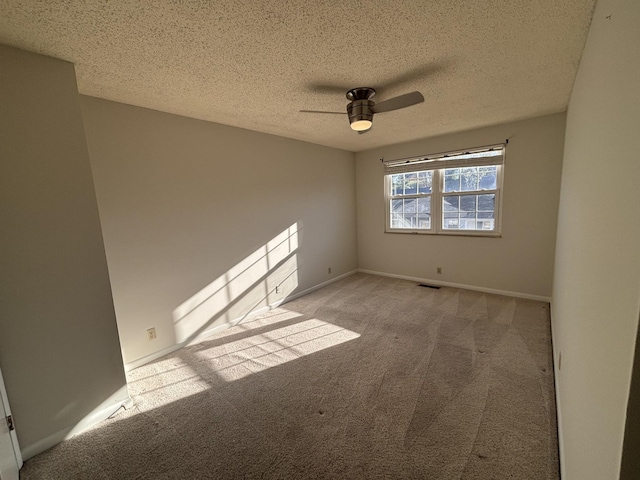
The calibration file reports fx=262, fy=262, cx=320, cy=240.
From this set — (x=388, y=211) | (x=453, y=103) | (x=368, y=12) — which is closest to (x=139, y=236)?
(x=368, y=12)

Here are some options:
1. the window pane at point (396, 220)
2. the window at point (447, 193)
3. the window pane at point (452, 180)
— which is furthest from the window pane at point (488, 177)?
the window pane at point (396, 220)

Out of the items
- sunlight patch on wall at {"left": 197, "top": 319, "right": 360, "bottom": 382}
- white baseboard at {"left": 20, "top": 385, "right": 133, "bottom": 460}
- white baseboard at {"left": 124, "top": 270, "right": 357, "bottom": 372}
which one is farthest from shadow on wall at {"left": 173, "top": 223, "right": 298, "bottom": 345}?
white baseboard at {"left": 20, "top": 385, "right": 133, "bottom": 460}

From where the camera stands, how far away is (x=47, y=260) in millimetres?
1598

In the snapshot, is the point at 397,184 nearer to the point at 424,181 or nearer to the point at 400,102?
the point at 424,181

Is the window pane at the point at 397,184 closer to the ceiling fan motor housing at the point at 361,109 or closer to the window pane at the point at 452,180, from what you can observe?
the window pane at the point at 452,180

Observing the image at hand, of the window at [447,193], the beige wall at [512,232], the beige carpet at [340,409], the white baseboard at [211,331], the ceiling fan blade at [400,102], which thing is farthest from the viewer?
the window at [447,193]

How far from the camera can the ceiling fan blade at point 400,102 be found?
6.22 ft

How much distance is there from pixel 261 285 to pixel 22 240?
7.43 ft

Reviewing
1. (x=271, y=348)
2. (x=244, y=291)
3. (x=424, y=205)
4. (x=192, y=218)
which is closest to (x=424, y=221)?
(x=424, y=205)

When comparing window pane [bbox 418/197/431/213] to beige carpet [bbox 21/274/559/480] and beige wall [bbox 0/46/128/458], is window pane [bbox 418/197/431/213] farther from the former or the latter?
beige wall [bbox 0/46/128/458]

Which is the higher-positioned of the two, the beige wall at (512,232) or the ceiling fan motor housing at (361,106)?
the ceiling fan motor housing at (361,106)

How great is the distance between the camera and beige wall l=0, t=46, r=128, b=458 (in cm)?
148

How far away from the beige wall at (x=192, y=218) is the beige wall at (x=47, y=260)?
51 centimetres

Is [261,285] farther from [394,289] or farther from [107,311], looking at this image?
[394,289]
